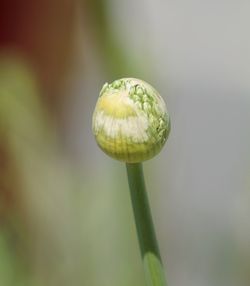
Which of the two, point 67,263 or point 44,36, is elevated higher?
point 44,36

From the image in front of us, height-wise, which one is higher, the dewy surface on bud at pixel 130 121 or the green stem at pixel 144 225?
the dewy surface on bud at pixel 130 121

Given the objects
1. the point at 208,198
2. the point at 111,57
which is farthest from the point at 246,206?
the point at 111,57

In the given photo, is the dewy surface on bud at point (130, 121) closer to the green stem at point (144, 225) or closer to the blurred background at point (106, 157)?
the green stem at point (144, 225)

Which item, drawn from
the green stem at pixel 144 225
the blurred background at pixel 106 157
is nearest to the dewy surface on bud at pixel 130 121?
the green stem at pixel 144 225

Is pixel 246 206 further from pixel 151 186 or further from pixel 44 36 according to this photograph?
pixel 44 36

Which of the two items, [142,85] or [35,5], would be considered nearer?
[142,85]
